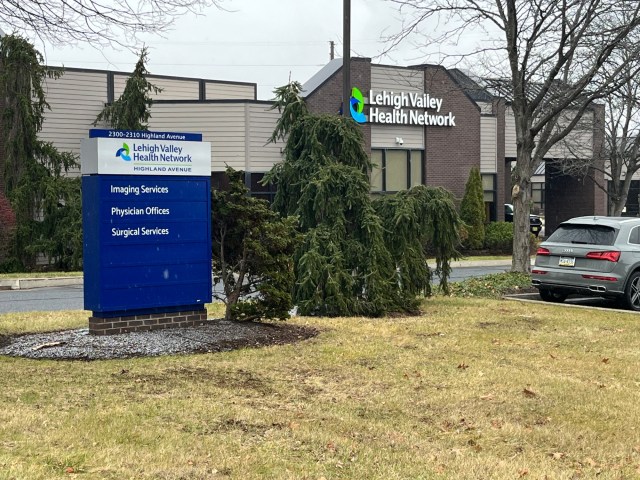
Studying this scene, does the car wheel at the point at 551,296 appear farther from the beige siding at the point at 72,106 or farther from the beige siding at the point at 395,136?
the beige siding at the point at 395,136

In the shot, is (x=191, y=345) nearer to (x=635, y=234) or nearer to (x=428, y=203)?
(x=428, y=203)

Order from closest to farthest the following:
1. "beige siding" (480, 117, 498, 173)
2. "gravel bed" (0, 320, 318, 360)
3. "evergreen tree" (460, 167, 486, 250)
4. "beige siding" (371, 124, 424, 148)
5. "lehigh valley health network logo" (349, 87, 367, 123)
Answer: "gravel bed" (0, 320, 318, 360)
"lehigh valley health network logo" (349, 87, 367, 123)
"beige siding" (371, 124, 424, 148)
"evergreen tree" (460, 167, 486, 250)
"beige siding" (480, 117, 498, 173)

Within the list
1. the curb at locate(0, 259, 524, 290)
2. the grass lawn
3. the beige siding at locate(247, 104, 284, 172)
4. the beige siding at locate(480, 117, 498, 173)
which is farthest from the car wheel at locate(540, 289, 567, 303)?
the beige siding at locate(480, 117, 498, 173)

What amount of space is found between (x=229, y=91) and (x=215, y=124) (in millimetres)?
5969

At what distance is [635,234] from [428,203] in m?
4.10

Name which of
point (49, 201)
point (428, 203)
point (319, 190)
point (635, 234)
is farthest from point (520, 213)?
point (49, 201)

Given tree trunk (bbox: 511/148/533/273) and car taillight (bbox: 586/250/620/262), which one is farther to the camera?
tree trunk (bbox: 511/148/533/273)

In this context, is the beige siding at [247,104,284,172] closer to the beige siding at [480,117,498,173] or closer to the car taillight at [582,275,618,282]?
the beige siding at [480,117,498,173]

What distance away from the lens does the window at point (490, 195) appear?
1516 inches

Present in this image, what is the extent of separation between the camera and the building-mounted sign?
1321 inches

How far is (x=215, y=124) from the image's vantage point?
3147 centimetres

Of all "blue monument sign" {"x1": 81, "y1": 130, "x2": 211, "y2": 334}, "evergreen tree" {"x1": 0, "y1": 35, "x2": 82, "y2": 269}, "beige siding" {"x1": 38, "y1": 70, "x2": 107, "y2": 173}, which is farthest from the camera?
"beige siding" {"x1": 38, "y1": 70, "x2": 107, "y2": 173}

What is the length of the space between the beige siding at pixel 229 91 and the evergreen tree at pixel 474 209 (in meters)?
9.82

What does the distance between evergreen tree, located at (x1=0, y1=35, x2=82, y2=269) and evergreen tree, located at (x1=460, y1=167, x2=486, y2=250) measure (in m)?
15.6
